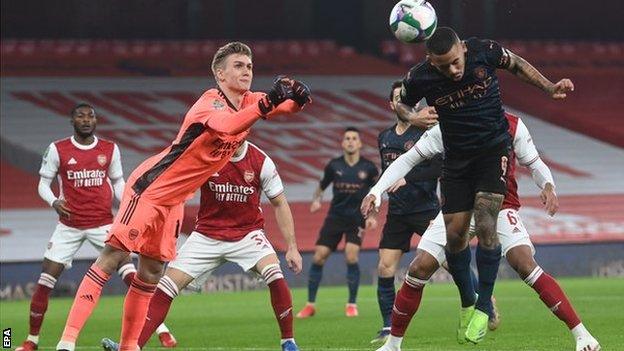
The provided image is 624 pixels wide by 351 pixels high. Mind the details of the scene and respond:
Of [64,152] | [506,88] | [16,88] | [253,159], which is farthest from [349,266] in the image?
[506,88]

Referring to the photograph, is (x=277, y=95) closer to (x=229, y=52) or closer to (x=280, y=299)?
(x=229, y=52)

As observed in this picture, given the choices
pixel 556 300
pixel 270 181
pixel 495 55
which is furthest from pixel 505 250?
pixel 270 181

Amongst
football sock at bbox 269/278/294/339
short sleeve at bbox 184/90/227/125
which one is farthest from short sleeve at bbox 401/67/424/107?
football sock at bbox 269/278/294/339

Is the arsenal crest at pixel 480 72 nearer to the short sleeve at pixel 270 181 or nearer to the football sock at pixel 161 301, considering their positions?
the short sleeve at pixel 270 181

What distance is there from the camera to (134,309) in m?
8.95

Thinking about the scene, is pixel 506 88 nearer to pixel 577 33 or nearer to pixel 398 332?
pixel 577 33

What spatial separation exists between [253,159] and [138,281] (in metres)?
1.66

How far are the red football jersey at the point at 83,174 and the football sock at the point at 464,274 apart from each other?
398cm

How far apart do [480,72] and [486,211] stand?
98 centimetres

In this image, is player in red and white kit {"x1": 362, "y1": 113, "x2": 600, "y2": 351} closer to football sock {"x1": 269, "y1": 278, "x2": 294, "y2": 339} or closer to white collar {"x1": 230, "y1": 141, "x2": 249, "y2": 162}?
football sock {"x1": 269, "y1": 278, "x2": 294, "y2": 339}

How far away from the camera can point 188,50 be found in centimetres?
2991

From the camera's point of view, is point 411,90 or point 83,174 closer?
point 411,90

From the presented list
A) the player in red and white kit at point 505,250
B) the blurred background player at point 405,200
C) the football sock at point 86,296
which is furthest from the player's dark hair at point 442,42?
the blurred background player at point 405,200

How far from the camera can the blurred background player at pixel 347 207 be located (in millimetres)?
16766
